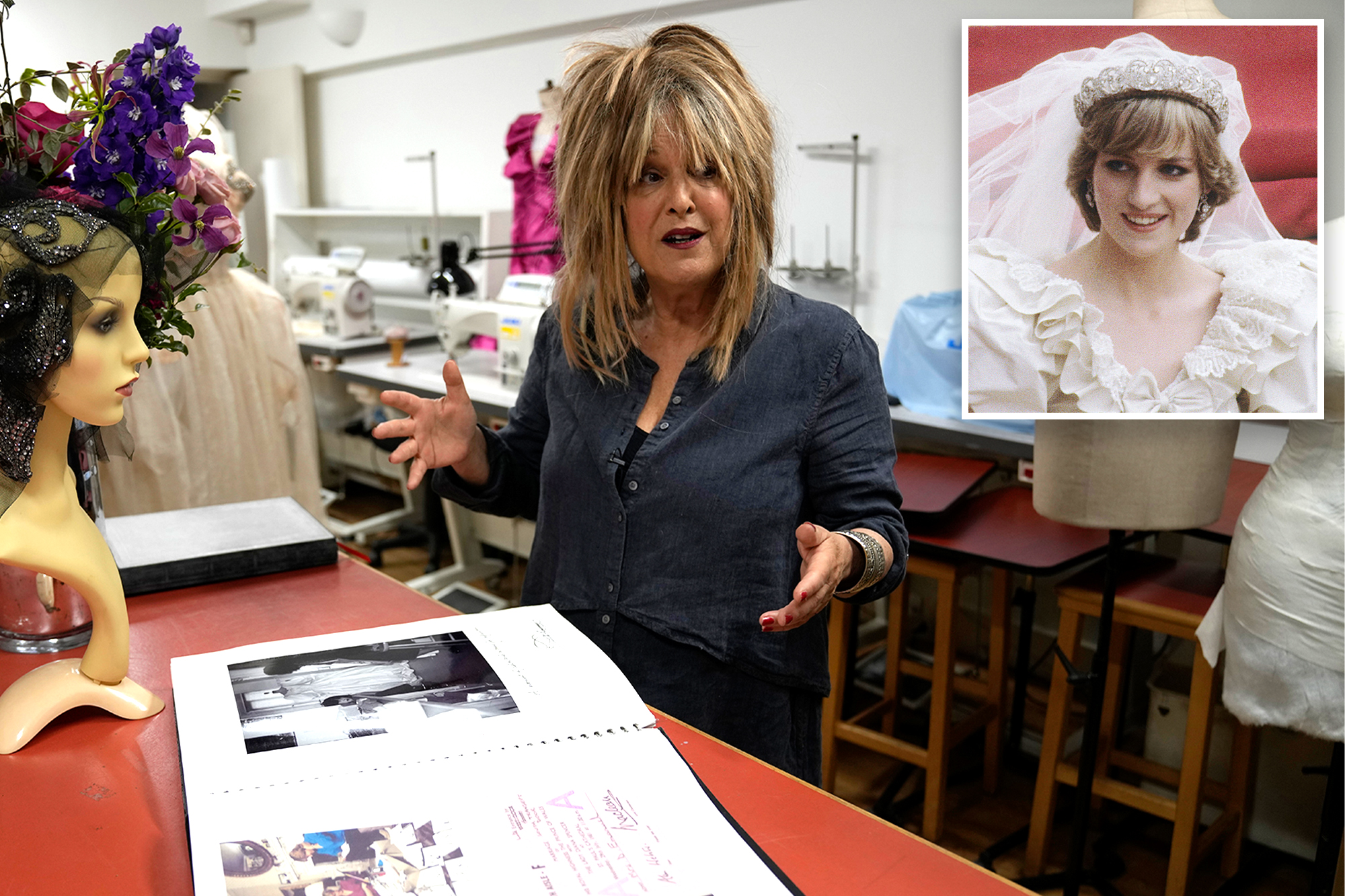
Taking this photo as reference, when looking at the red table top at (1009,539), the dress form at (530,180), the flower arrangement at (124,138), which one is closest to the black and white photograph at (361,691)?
the flower arrangement at (124,138)

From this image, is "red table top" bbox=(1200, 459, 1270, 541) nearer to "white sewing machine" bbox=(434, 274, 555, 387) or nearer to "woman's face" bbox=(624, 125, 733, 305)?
"woman's face" bbox=(624, 125, 733, 305)

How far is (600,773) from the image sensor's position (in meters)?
0.73

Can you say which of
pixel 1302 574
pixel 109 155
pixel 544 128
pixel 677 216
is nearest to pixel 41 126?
pixel 109 155

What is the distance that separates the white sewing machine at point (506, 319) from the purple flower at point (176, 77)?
2.13 metres

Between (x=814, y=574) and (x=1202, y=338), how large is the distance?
708 millimetres

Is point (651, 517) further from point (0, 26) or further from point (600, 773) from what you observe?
point (0, 26)

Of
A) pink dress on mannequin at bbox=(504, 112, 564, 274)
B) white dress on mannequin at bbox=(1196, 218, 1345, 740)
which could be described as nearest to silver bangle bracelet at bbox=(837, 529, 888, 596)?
white dress on mannequin at bbox=(1196, 218, 1345, 740)

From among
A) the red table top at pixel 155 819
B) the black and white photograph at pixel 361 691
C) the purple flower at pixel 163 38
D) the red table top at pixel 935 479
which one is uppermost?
the purple flower at pixel 163 38

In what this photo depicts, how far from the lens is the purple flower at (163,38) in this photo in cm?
84

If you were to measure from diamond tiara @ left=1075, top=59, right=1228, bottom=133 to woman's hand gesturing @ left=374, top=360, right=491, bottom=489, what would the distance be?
0.88 metres

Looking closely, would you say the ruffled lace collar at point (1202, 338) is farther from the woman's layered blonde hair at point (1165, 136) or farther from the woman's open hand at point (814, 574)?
the woman's open hand at point (814, 574)

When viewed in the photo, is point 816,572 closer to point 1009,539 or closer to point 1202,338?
point 1202,338

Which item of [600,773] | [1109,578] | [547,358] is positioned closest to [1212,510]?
[1109,578]

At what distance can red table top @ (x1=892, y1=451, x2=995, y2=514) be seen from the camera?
2.20m
